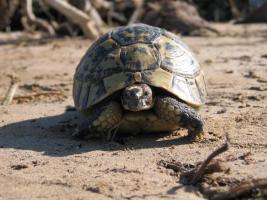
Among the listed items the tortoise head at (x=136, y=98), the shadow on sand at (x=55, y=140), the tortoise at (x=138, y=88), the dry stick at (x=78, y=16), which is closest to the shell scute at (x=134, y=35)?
the tortoise at (x=138, y=88)

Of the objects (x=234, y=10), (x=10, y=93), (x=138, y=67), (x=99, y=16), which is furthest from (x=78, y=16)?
(x=138, y=67)

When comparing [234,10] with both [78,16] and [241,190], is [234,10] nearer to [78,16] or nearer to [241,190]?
[78,16]

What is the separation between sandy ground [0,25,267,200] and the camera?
3570 millimetres

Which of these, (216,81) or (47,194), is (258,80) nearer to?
(216,81)

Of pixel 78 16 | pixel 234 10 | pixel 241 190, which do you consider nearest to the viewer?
pixel 241 190

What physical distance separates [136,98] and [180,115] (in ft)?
1.20

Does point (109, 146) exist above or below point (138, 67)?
below

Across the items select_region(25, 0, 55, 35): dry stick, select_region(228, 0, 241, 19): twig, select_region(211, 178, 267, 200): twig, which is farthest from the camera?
select_region(228, 0, 241, 19): twig

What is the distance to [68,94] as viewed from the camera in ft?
21.7

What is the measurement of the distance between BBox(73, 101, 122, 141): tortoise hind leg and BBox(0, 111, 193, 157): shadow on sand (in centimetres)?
6

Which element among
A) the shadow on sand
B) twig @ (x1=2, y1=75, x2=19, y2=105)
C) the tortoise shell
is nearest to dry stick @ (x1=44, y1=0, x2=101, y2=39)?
twig @ (x1=2, y1=75, x2=19, y2=105)

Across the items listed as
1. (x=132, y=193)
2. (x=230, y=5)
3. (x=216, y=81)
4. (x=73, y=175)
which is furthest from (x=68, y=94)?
(x=230, y=5)

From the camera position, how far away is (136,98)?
439 cm

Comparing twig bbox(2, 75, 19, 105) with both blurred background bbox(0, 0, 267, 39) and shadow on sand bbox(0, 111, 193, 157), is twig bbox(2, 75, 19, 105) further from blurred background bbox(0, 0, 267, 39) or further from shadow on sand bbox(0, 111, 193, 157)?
blurred background bbox(0, 0, 267, 39)
